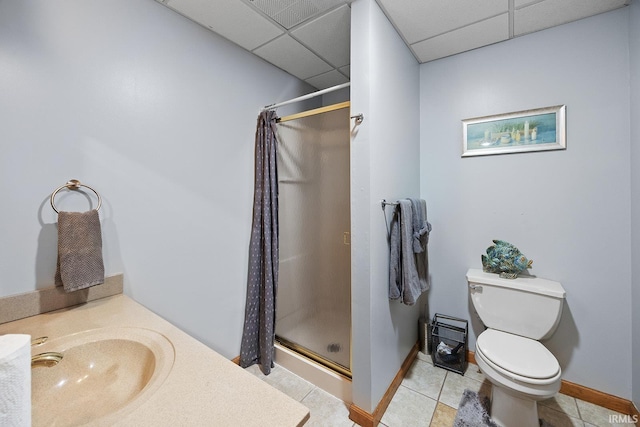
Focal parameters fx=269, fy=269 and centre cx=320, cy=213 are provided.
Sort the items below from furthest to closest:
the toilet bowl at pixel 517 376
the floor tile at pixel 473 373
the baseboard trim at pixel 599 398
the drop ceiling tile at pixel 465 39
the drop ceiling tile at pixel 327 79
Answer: the drop ceiling tile at pixel 327 79, the floor tile at pixel 473 373, the drop ceiling tile at pixel 465 39, the baseboard trim at pixel 599 398, the toilet bowl at pixel 517 376

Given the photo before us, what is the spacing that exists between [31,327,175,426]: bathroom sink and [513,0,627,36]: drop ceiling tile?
246cm

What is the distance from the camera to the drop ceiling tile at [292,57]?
1882mm

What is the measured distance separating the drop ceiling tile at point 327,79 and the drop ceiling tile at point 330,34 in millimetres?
224

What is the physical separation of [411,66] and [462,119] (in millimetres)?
556

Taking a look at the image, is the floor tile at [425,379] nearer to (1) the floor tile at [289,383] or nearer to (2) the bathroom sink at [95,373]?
(1) the floor tile at [289,383]

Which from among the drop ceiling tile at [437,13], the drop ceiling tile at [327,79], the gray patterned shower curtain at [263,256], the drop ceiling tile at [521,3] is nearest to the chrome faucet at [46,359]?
the gray patterned shower curtain at [263,256]

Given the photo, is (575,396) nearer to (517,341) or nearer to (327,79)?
(517,341)

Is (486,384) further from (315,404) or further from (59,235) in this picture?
(59,235)

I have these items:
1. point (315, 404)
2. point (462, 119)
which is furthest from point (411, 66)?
point (315, 404)

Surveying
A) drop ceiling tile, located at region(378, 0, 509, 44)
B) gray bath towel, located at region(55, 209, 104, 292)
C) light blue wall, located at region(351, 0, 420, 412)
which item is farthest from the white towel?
drop ceiling tile, located at region(378, 0, 509, 44)

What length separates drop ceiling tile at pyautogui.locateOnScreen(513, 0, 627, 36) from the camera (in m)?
1.51

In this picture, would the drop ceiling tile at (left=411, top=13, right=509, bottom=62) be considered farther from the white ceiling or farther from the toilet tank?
the toilet tank

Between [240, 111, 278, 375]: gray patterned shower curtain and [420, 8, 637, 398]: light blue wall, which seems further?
[240, 111, 278, 375]: gray patterned shower curtain

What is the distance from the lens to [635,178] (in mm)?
1496
